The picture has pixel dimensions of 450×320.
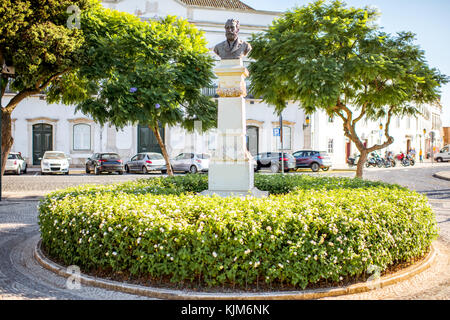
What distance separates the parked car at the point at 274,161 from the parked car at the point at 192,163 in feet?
13.6

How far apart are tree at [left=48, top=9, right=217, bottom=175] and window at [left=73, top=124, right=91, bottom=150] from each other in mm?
18635

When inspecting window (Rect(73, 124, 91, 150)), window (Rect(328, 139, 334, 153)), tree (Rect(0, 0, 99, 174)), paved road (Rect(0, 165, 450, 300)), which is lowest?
paved road (Rect(0, 165, 450, 300))

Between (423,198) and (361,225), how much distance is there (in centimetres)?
253

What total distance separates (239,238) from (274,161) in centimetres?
2316

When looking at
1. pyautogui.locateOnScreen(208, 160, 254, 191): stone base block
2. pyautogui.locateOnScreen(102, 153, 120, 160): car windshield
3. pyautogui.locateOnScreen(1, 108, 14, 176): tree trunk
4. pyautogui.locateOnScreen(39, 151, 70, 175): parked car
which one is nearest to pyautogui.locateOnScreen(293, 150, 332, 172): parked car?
pyautogui.locateOnScreen(102, 153, 120, 160): car windshield

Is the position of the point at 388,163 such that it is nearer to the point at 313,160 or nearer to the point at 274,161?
the point at 313,160

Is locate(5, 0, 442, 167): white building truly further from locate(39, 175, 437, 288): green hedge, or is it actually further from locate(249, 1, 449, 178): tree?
locate(39, 175, 437, 288): green hedge

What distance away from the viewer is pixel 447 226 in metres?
8.89

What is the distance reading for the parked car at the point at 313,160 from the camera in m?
28.2

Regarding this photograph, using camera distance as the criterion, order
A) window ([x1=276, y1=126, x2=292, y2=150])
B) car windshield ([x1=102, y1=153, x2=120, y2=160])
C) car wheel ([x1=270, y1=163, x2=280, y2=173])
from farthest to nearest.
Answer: window ([x1=276, y1=126, x2=292, y2=150]) < car wheel ([x1=270, y1=163, x2=280, y2=173]) < car windshield ([x1=102, y1=153, x2=120, y2=160])

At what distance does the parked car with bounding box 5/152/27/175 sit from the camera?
24.5 m

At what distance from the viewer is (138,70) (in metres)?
12.3

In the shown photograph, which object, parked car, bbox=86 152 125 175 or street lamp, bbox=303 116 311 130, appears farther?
street lamp, bbox=303 116 311 130

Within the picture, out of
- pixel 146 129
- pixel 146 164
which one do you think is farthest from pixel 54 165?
pixel 146 129
